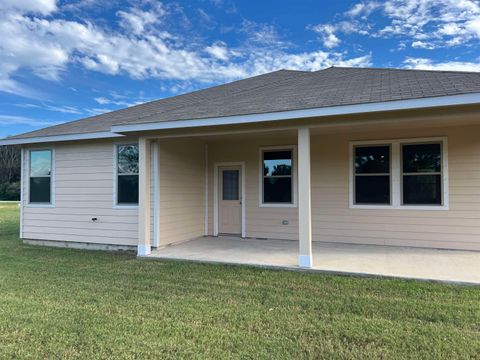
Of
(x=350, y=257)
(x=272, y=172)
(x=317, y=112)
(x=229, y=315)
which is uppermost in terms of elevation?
(x=317, y=112)

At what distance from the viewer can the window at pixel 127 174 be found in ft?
25.7

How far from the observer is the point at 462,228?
707 centimetres

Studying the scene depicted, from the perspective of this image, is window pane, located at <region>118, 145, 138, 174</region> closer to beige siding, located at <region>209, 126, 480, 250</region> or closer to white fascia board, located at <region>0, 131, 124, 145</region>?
white fascia board, located at <region>0, 131, 124, 145</region>

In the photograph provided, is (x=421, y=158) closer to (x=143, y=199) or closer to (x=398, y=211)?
(x=398, y=211)

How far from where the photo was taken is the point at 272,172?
8.83m

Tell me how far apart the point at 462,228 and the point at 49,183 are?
954 centimetres

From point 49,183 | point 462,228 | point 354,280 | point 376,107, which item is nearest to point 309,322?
point 354,280

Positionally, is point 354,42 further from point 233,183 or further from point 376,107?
point 376,107

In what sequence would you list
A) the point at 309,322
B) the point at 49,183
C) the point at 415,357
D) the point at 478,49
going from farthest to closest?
the point at 478,49, the point at 49,183, the point at 309,322, the point at 415,357

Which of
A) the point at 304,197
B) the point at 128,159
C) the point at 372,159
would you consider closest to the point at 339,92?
the point at 304,197

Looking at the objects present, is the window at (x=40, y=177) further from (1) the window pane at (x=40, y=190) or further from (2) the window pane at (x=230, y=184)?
(2) the window pane at (x=230, y=184)

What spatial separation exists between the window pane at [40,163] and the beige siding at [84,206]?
0.29 metres

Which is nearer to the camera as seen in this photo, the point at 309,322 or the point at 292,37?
the point at 309,322

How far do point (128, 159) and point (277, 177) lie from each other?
363 centimetres
